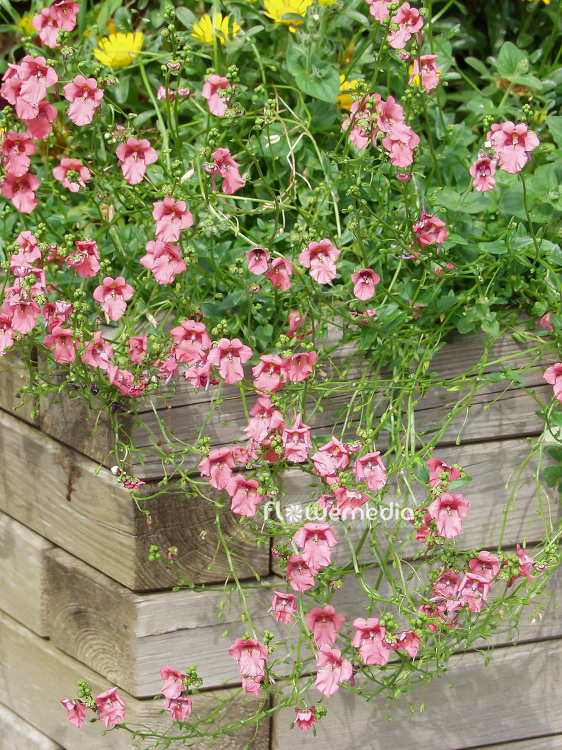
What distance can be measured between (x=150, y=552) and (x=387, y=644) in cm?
35

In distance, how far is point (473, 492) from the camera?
1.14 metres

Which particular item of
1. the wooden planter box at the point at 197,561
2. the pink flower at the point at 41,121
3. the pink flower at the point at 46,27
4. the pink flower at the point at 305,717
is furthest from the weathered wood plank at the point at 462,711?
the pink flower at the point at 46,27

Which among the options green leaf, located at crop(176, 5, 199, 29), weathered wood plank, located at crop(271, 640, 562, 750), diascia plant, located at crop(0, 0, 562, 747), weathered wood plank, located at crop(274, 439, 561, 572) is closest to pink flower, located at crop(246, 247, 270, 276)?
diascia plant, located at crop(0, 0, 562, 747)

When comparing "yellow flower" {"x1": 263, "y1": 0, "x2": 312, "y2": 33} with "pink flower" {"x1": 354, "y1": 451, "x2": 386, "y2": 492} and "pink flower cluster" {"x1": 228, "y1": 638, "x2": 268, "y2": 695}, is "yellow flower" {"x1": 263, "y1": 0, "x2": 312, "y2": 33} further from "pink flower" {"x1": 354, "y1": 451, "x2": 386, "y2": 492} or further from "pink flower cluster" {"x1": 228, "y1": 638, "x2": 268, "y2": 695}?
"pink flower cluster" {"x1": 228, "y1": 638, "x2": 268, "y2": 695}

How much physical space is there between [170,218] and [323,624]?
594 mm

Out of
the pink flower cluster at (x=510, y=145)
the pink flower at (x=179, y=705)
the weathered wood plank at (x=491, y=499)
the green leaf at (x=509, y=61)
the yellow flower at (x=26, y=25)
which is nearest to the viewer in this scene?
the pink flower cluster at (x=510, y=145)

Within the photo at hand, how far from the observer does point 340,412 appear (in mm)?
1071

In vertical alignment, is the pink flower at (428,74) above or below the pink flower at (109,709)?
above

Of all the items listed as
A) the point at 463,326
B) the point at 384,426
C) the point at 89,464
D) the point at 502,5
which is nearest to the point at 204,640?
the point at 89,464

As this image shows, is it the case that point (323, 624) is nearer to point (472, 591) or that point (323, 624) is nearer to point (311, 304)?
point (472, 591)

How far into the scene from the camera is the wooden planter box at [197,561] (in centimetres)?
111

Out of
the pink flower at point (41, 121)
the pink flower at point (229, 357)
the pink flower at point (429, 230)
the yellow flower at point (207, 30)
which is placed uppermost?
the yellow flower at point (207, 30)

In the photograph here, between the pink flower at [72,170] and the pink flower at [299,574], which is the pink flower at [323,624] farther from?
the pink flower at [72,170]

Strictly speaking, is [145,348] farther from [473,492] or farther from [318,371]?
[473,492]
